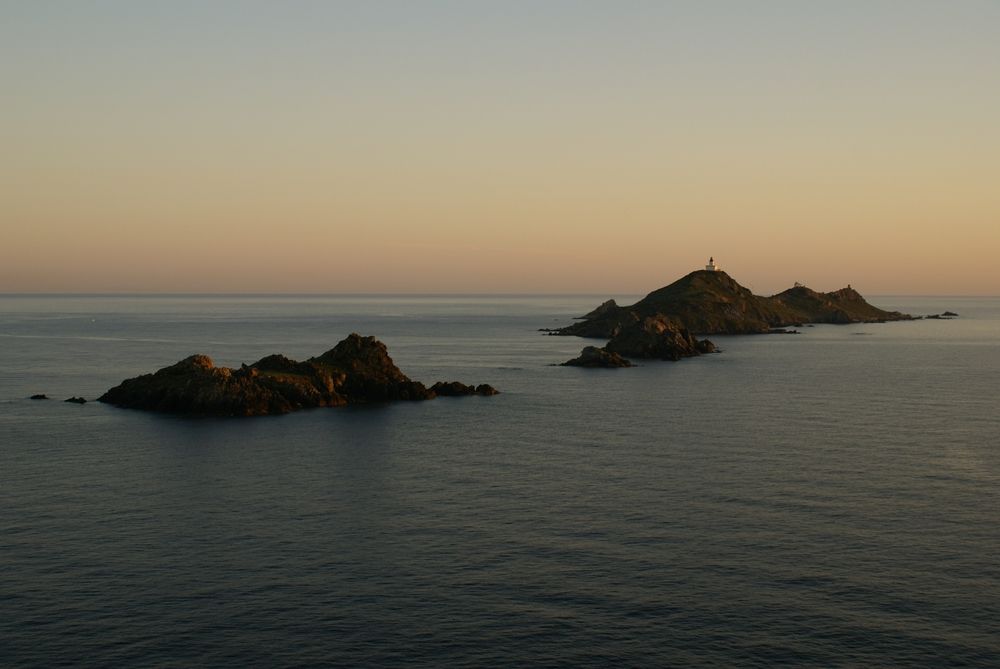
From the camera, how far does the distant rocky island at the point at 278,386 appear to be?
110 m

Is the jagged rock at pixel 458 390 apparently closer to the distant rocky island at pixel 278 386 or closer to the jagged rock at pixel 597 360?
the distant rocky island at pixel 278 386

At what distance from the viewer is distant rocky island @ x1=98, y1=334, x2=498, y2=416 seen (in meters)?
110

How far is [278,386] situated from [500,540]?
6633 cm

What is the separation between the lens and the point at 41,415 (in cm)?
10544

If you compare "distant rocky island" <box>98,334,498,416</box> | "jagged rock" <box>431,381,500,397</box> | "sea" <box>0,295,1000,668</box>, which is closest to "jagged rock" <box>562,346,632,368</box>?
"distant rocky island" <box>98,334,498,416</box>

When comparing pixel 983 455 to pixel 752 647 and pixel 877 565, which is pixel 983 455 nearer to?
pixel 877 565

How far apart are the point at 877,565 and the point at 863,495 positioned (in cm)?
1677

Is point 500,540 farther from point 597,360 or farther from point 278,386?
point 597,360

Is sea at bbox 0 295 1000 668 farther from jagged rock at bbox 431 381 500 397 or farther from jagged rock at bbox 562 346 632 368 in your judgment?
jagged rock at bbox 562 346 632 368

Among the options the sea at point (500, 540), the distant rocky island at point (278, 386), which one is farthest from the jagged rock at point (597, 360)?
the sea at point (500, 540)

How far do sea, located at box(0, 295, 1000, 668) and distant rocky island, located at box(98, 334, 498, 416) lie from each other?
4.78 metres

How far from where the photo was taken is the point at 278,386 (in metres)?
116

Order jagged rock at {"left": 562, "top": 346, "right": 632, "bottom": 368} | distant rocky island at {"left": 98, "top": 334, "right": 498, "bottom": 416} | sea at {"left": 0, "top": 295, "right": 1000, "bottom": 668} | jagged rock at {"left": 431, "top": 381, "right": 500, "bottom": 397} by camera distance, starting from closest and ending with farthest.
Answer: sea at {"left": 0, "top": 295, "right": 1000, "bottom": 668} → distant rocky island at {"left": 98, "top": 334, "right": 498, "bottom": 416} → jagged rock at {"left": 431, "top": 381, "right": 500, "bottom": 397} → jagged rock at {"left": 562, "top": 346, "right": 632, "bottom": 368}

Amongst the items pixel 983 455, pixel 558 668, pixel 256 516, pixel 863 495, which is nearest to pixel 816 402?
pixel 983 455
